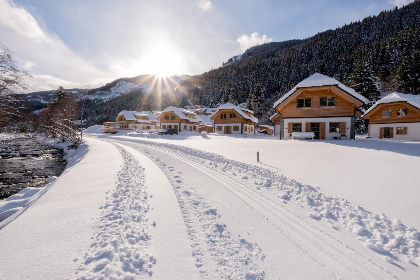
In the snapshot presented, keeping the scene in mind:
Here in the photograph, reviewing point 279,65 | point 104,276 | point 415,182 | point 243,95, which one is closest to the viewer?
point 104,276

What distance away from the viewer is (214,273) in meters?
3.16

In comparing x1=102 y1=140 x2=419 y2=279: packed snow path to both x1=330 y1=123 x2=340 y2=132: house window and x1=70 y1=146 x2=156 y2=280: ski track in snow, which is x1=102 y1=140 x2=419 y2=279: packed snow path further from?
x1=330 y1=123 x2=340 y2=132: house window

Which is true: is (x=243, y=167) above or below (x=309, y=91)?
below

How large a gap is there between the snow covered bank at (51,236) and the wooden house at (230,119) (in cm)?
3782

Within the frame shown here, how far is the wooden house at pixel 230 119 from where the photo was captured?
1689 inches

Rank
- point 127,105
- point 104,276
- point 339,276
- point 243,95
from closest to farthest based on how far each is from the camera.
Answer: point 104,276 → point 339,276 → point 243,95 → point 127,105

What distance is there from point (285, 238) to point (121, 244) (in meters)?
3.34

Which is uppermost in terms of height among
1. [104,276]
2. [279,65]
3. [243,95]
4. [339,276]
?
[279,65]

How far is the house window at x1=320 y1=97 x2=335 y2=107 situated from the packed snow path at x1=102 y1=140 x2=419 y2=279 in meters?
22.1

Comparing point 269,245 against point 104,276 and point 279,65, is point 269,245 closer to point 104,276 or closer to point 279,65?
point 104,276

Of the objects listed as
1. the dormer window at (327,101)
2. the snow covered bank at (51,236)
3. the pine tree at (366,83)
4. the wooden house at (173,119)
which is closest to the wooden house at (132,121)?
the wooden house at (173,119)

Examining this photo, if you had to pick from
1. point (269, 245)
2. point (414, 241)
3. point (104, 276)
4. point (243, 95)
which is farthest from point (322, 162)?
point (243, 95)

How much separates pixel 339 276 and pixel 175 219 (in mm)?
3420

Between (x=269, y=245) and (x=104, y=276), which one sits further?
(x=269, y=245)
